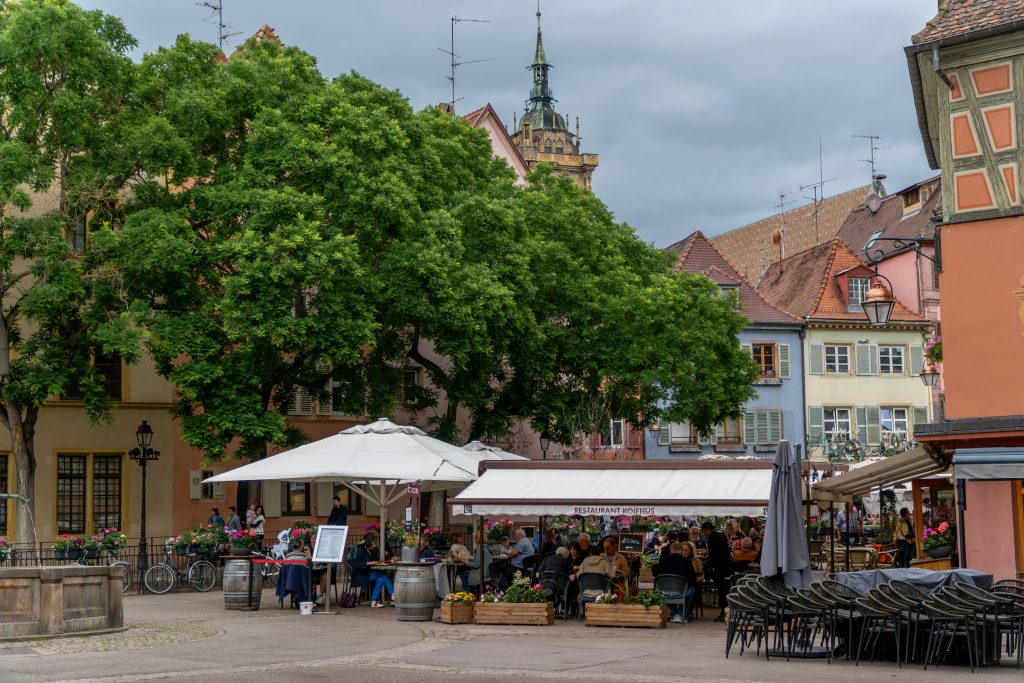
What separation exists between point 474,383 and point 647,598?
608 inches

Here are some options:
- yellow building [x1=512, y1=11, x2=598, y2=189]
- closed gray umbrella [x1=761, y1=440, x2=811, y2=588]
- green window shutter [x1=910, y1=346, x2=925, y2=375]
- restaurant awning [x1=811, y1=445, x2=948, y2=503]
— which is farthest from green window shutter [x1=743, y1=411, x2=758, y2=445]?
yellow building [x1=512, y1=11, x2=598, y2=189]

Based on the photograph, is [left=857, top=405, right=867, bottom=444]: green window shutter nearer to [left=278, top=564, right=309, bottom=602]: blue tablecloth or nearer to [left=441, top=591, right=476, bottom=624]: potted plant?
[left=278, top=564, right=309, bottom=602]: blue tablecloth

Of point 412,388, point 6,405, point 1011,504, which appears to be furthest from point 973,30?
point 6,405

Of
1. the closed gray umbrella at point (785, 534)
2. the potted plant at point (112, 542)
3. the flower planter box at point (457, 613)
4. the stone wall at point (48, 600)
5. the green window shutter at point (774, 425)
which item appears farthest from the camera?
the green window shutter at point (774, 425)

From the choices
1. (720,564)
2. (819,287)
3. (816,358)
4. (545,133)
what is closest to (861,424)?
(816,358)

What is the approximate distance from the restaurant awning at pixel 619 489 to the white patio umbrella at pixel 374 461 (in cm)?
126

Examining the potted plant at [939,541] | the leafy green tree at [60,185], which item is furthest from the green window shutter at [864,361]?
the leafy green tree at [60,185]

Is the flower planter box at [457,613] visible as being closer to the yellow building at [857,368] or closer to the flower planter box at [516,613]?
the flower planter box at [516,613]

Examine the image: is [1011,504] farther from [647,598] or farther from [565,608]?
[565,608]

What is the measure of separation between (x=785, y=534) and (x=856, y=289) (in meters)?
42.3

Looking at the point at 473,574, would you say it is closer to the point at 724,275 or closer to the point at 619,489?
the point at 619,489

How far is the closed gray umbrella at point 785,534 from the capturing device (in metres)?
16.9

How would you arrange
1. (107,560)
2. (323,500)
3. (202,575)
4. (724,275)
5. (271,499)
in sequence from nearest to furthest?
(107,560), (202,575), (271,499), (323,500), (724,275)

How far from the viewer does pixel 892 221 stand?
61.4m
